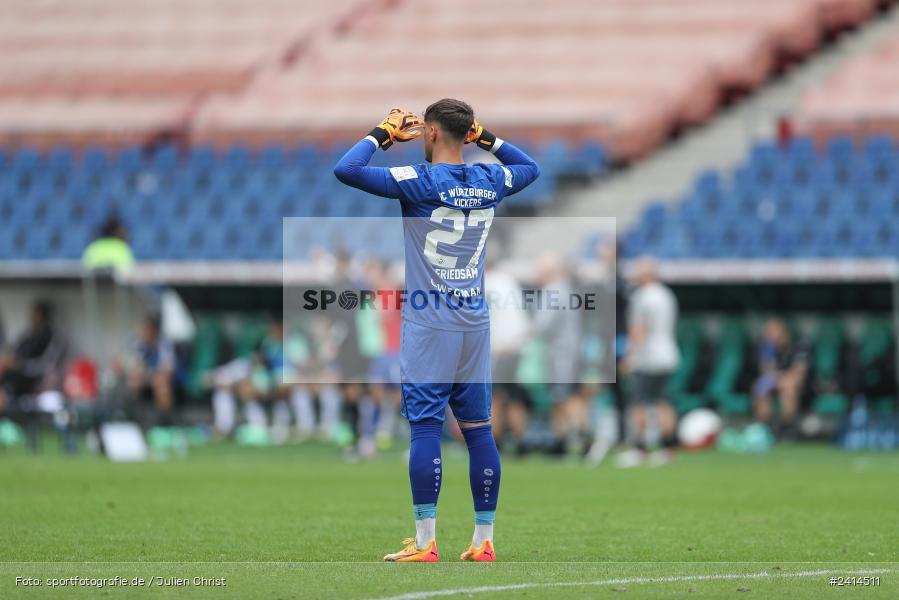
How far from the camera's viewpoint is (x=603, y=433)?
1839cm

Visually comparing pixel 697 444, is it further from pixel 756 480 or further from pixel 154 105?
pixel 154 105

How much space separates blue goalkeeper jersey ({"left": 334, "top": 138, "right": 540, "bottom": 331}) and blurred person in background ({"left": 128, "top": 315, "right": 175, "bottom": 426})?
12361 millimetres

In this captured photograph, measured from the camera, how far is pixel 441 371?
744 cm

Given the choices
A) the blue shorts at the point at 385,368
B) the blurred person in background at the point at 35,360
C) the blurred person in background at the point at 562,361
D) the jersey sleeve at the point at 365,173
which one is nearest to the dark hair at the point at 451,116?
the jersey sleeve at the point at 365,173

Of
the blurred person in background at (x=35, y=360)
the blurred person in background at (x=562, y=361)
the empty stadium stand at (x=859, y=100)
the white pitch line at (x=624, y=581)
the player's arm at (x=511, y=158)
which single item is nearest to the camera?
the white pitch line at (x=624, y=581)

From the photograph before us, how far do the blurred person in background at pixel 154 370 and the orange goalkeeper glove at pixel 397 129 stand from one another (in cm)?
1234

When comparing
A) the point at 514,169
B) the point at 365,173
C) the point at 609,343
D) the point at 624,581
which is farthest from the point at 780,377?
the point at 624,581

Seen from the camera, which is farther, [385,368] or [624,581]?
[385,368]

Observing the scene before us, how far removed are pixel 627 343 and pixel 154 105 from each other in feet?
50.2

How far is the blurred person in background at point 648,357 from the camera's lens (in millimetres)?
15195

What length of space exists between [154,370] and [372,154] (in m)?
12.9

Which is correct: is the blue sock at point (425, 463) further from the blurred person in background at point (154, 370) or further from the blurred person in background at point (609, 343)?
the blurred person in background at point (154, 370)

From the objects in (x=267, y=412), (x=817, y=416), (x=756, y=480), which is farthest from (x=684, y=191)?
(x=756, y=480)

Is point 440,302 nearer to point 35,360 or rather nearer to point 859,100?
point 35,360
